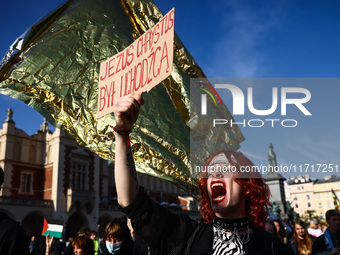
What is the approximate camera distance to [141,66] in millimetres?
1730

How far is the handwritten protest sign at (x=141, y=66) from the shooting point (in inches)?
63.4

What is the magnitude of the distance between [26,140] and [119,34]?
27491 millimetres

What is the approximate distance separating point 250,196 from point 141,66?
88 centimetres

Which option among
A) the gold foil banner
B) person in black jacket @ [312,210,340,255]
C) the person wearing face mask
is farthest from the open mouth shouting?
person in black jacket @ [312,210,340,255]

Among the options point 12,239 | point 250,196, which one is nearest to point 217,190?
point 250,196

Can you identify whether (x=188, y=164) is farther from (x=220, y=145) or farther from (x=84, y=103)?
(x=84, y=103)

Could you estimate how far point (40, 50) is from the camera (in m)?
2.60

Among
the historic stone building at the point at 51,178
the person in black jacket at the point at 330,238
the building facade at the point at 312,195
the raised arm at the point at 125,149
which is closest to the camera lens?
the raised arm at the point at 125,149

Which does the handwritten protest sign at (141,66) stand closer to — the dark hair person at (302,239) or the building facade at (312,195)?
the dark hair person at (302,239)

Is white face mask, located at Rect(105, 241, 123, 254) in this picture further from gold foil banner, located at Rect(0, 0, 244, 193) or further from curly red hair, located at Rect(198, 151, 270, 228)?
curly red hair, located at Rect(198, 151, 270, 228)

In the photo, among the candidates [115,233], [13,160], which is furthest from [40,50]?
[13,160]

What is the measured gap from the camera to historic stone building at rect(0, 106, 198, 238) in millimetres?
25703

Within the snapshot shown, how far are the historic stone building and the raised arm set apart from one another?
24620mm

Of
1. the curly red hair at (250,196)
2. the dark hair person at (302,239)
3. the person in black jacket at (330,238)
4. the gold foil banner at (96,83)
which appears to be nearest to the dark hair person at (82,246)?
the gold foil banner at (96,83)
